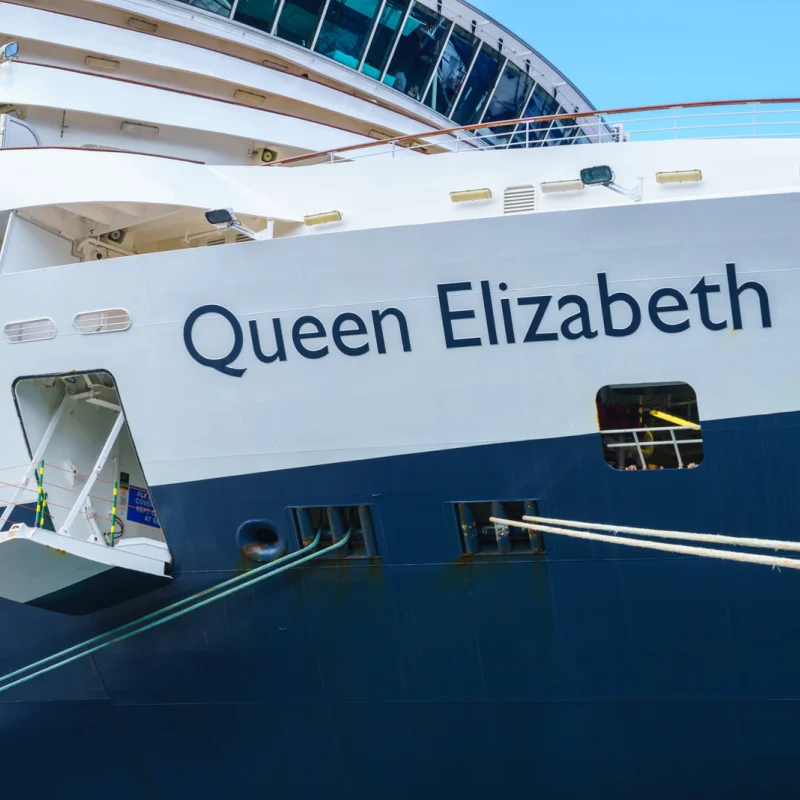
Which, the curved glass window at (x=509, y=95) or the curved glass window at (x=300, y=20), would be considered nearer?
the curved glass window at (x=300, y=20)

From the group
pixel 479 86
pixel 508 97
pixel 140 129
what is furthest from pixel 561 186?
pixel 508 97

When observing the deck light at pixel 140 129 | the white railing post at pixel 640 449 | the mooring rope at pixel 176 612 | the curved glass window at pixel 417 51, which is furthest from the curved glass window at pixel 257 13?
the white railing post at pixel 640 449

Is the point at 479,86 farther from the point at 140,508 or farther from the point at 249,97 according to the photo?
the point at 140,508

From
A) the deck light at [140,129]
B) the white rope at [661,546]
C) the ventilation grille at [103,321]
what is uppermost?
the deck light at [140,129]

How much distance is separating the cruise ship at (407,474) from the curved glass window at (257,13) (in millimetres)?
4058

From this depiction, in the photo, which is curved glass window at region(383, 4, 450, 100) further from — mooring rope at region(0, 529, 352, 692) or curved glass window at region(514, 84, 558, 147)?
mooring rope at region(0, 529, 352, 692)

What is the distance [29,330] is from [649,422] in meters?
5.21

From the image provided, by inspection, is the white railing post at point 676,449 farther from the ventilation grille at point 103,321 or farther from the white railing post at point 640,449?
the ventilation grille at point 103,321

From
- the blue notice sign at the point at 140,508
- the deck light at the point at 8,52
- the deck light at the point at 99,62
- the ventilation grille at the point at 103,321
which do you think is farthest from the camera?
the deck light at the point at 99,62

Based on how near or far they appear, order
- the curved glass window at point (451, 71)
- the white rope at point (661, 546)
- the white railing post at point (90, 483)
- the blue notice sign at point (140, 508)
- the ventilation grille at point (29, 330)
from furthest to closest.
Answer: the curved glass window at point (451, 71) → the blue notice sign at point (140, 508) → the ventilation grille at point (29, 330) → the white railing post at point (90, 483) → the white rope at point (661, 546)

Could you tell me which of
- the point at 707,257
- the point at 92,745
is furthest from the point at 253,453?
the point at 707,257

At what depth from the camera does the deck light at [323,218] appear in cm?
809

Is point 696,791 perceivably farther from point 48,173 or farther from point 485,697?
point 48,173

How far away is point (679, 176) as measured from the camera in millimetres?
7406
